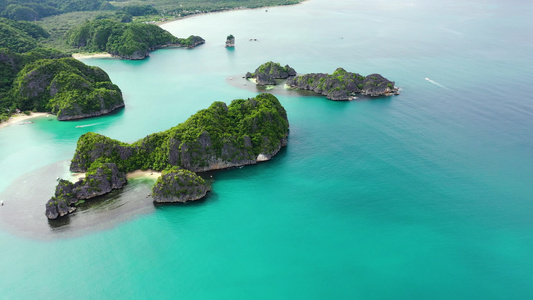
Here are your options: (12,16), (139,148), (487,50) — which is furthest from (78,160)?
(12,16)

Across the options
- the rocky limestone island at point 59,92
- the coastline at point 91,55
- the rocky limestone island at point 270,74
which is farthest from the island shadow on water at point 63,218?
the coastline at point 91,55

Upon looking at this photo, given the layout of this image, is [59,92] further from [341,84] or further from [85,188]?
[341,84]

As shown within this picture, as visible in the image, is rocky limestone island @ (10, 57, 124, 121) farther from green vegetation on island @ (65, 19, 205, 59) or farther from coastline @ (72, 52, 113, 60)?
coastline @ (72, 52, 113, 60)

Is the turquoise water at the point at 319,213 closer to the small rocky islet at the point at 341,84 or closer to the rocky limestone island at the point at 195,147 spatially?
the rocky limestone island at the point at 195,147

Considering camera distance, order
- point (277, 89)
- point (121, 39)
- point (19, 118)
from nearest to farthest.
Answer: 1. point (19, 118)
2. point (277, 89)
3. point (121, 39)

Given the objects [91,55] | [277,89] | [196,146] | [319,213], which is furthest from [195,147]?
[91,55]

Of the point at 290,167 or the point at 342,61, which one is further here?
the point at 342,61

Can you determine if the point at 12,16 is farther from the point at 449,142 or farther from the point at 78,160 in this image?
the point at 449,142
